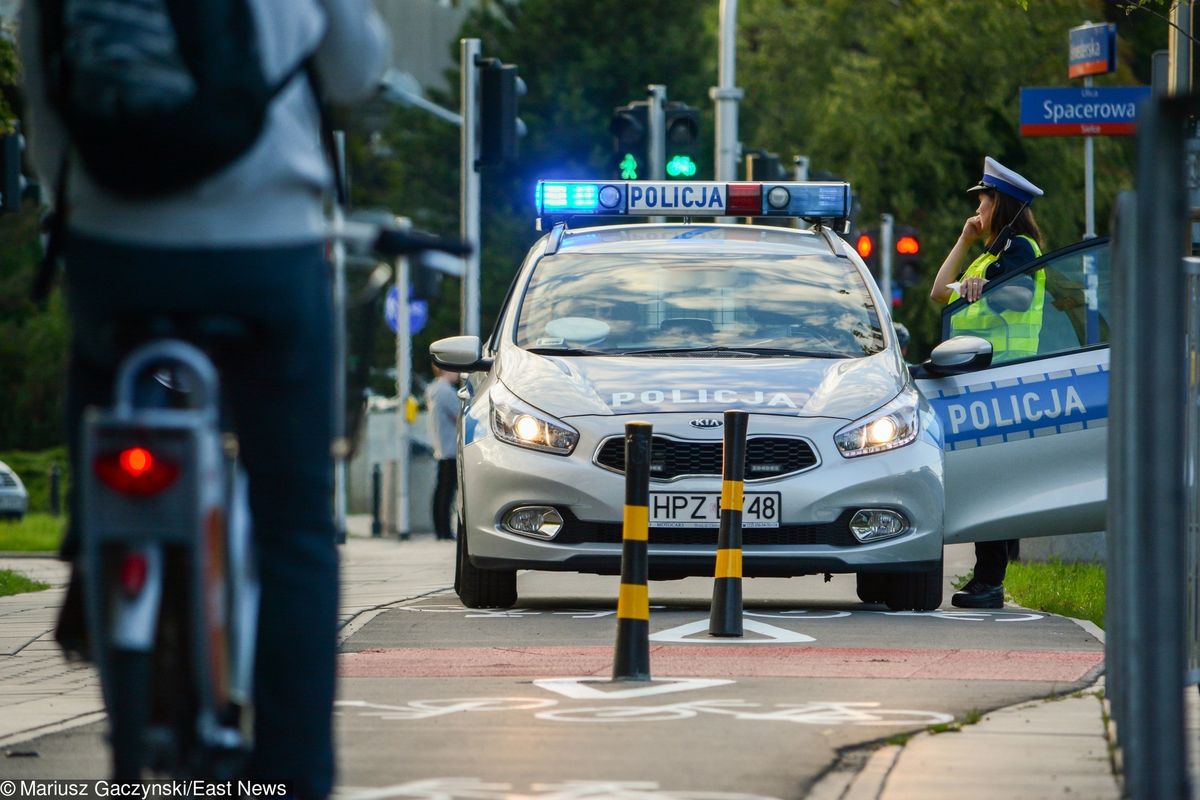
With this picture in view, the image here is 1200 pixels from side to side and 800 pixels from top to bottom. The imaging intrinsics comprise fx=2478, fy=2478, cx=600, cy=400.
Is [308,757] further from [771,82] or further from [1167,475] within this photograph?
[771,82]

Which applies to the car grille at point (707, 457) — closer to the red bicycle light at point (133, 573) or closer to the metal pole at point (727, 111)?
the red bicycle light at point (133, 573)

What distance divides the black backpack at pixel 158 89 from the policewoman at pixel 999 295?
7.76 metres

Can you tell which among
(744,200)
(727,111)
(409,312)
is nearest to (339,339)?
(744,200)

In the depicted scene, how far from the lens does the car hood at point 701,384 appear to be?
10414 millimetres

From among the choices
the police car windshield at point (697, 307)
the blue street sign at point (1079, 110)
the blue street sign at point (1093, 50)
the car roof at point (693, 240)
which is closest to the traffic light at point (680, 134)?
the blue street sign at point (1093, 50)

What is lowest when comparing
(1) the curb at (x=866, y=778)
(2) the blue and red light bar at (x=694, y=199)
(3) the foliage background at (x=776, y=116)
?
(1) the curb at (x=866, y=778)

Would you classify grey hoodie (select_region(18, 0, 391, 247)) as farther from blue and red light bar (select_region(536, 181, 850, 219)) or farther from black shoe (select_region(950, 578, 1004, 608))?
blue and red light bar (select_region(536, 181, 850, 219))

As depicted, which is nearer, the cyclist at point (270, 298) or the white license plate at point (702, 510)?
the cyclist at point (270, 298)

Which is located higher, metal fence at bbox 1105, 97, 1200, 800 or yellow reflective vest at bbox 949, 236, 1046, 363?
yellow reflective vest at bbox 949, 236, 1046, 363

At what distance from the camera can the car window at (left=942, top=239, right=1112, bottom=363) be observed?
11.2 m

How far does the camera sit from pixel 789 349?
36.6 feet

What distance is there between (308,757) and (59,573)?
13.0m

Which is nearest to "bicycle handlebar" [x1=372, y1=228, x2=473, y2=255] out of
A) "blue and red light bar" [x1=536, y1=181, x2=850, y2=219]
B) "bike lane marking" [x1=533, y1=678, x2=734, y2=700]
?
"bike lane marking" [x1=533, y1=678, x2=734, y2=700]

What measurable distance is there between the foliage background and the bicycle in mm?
32233
